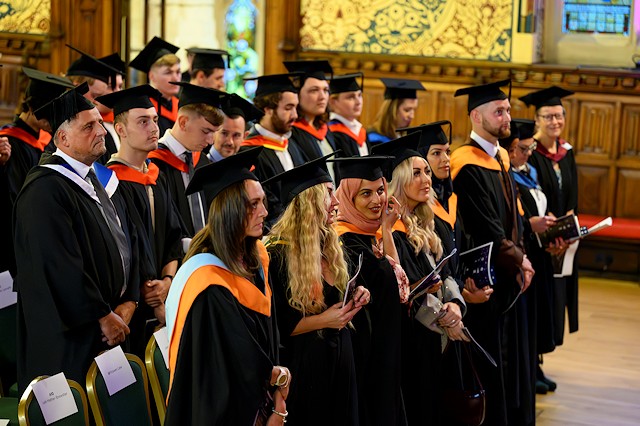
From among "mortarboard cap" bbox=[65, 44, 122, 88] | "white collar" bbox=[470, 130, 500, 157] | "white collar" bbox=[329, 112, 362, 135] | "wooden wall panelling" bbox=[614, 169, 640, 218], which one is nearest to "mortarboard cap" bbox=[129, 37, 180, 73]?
"mortarboard cap" bbox=[65, 44, 122, 88]

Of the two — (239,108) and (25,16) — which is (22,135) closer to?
(239,108)

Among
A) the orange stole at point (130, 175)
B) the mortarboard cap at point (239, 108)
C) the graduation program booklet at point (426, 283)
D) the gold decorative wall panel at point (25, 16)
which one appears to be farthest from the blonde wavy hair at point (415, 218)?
the gold decorative wall panel at point (25, 16)

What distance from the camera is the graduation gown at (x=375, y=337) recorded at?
4418 mm

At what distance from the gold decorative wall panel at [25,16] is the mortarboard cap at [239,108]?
6.12 m

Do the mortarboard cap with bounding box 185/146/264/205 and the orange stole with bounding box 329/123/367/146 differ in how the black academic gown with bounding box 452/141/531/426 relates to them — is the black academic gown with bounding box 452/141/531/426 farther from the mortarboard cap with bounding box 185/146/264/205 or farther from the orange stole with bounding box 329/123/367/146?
the mortarboard cap with bounding box 185/146/264/205

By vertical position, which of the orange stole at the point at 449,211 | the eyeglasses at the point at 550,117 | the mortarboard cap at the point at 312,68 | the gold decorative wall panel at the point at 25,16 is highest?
the gold decorative wall panel at the point at 25,16

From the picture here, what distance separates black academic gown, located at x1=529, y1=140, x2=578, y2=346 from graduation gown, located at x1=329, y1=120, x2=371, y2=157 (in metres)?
1.34

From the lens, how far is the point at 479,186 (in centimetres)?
624

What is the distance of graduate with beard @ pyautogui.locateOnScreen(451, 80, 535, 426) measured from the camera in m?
6.14

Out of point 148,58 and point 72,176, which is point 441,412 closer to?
point 72,176

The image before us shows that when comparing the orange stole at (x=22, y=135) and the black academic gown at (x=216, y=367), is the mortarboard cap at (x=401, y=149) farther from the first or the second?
the orange stole at (x=22, y=135)

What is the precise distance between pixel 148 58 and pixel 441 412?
160 inches

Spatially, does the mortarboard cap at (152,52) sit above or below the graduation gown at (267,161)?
above

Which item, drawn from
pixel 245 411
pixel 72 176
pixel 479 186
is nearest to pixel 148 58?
pixel 479 186
